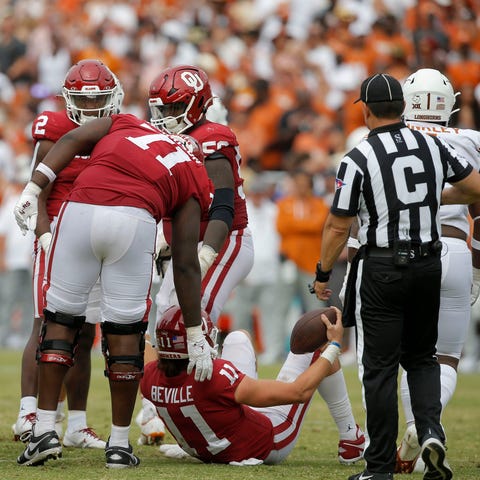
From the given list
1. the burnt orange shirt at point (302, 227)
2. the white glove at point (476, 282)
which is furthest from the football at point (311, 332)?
the burnt orange shirt at point (302, 227)

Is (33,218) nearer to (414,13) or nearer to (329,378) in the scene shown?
(329,378)

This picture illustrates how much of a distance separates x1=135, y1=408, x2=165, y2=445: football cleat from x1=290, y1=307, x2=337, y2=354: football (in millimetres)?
1364

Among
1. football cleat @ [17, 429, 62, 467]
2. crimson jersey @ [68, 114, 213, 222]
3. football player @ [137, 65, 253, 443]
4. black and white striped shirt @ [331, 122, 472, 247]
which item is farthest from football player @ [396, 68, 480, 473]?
football cleat @ [17, 429, 62, 467]

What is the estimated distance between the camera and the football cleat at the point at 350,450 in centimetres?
618

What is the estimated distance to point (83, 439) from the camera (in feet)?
21.9

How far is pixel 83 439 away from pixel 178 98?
213cm

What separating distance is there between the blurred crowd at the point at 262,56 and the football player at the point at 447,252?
6676 millimetres

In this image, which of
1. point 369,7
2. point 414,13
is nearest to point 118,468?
point 414,13

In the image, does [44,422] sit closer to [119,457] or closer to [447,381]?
[119,457]

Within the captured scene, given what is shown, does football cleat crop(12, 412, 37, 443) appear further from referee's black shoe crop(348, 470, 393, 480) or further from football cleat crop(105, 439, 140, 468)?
referee's black shoe crop(348, 470, 393, 480)

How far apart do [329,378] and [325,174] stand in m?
7.88

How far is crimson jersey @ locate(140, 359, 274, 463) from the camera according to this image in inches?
224

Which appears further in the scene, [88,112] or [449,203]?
[88,112]

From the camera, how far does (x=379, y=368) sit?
16.6 ft
